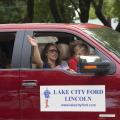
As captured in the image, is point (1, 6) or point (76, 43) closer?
point (76, 43)

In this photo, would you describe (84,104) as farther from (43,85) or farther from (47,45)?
(47,45)

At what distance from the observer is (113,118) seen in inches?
222

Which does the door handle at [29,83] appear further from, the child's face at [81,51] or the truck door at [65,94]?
the child's face at [81,51]

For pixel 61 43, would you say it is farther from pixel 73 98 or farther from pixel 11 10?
pixel 11 10

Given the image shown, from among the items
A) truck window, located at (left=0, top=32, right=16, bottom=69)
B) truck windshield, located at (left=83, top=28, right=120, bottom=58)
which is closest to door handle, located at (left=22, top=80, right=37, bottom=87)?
truck window, located at (left=0, top=32, right=16, bottom=69)

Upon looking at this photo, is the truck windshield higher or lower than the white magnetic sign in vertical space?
higher

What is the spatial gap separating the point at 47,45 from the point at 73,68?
49cm

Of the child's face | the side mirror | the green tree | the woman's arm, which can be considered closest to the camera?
the side mirror

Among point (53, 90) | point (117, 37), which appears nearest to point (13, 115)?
point (53, 90)

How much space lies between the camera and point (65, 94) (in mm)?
5707

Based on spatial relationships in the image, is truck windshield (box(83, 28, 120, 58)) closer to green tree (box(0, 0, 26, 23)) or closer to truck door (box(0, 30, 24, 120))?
truck door (box(0, 30, 24, 120))

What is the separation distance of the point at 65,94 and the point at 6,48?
1.16 metres

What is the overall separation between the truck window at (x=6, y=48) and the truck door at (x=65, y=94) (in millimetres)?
422

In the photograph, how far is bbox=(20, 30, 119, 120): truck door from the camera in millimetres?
5633
